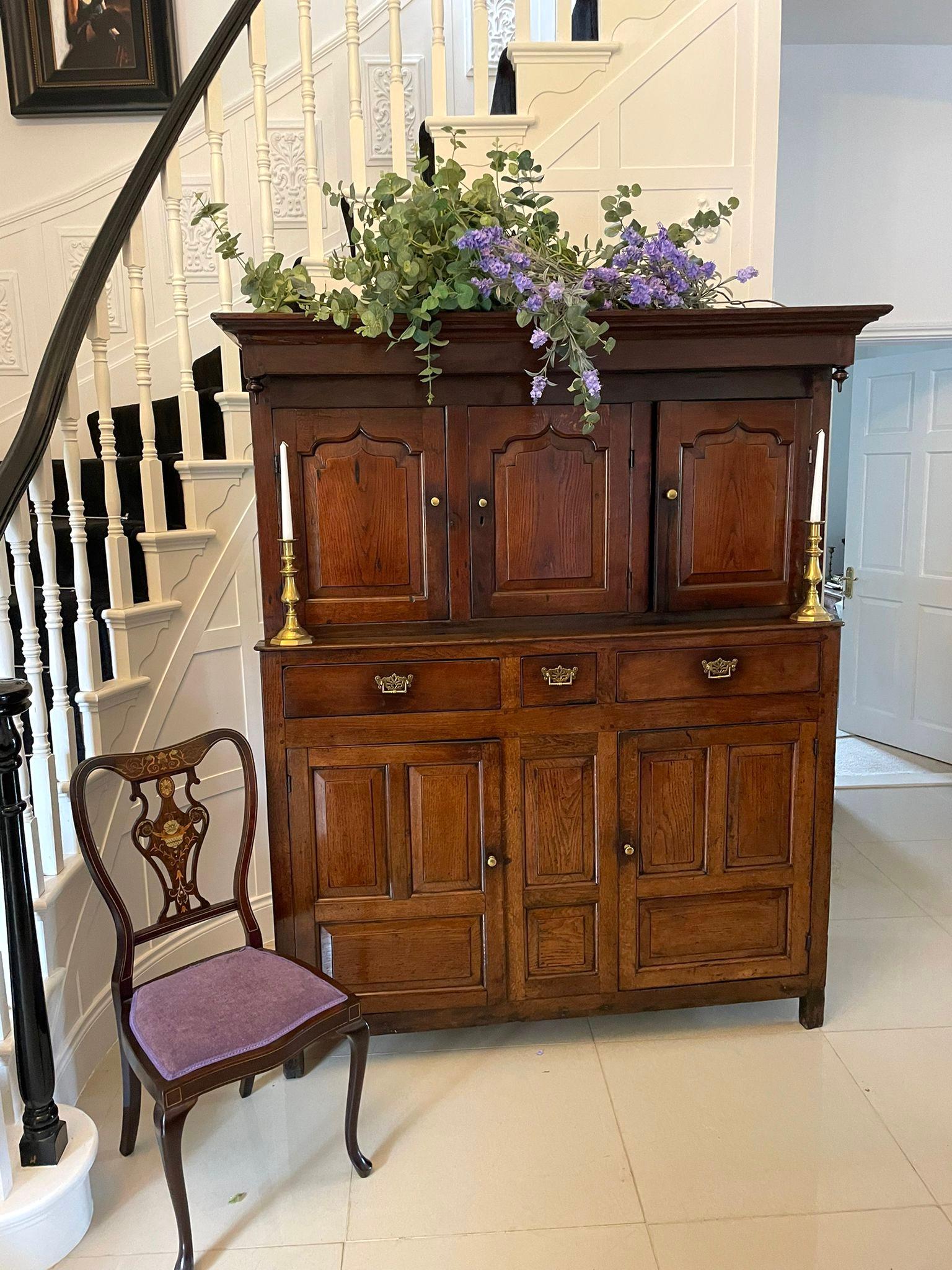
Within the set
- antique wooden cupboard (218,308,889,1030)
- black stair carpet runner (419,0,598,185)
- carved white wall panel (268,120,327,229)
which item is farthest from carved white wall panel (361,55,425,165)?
antique wooden cupboard (218,308,889,1030)

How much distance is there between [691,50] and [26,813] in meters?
2.65

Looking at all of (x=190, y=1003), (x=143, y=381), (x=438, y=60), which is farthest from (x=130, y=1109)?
(x=438, y=60)

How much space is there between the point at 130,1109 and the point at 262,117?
2556 millimetres

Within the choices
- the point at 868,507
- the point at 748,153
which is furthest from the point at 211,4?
the point at 868,507

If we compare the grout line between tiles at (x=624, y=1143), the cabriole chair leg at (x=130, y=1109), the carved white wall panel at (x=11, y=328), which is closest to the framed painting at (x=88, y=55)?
the carved white wall panel at (x=11, y=328)

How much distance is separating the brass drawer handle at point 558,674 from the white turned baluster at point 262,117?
53.9 inches

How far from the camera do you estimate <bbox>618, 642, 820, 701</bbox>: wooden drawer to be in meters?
2.24

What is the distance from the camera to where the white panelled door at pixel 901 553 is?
433 centimetres

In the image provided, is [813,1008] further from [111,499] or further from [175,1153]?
[111,499]

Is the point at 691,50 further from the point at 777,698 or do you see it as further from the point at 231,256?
the point at 777,698

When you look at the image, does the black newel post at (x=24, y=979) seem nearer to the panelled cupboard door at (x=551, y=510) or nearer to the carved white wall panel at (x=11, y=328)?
the panelled cupboard door at (x=551, y=510)

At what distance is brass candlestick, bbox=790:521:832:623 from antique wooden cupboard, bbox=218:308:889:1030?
53 mm

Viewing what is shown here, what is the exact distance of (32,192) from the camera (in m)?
3.54

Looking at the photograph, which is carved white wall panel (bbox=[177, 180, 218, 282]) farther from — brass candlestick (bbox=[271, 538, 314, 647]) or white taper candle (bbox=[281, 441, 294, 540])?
brass candlestick (bbox=[271, 538, 314, 647])
